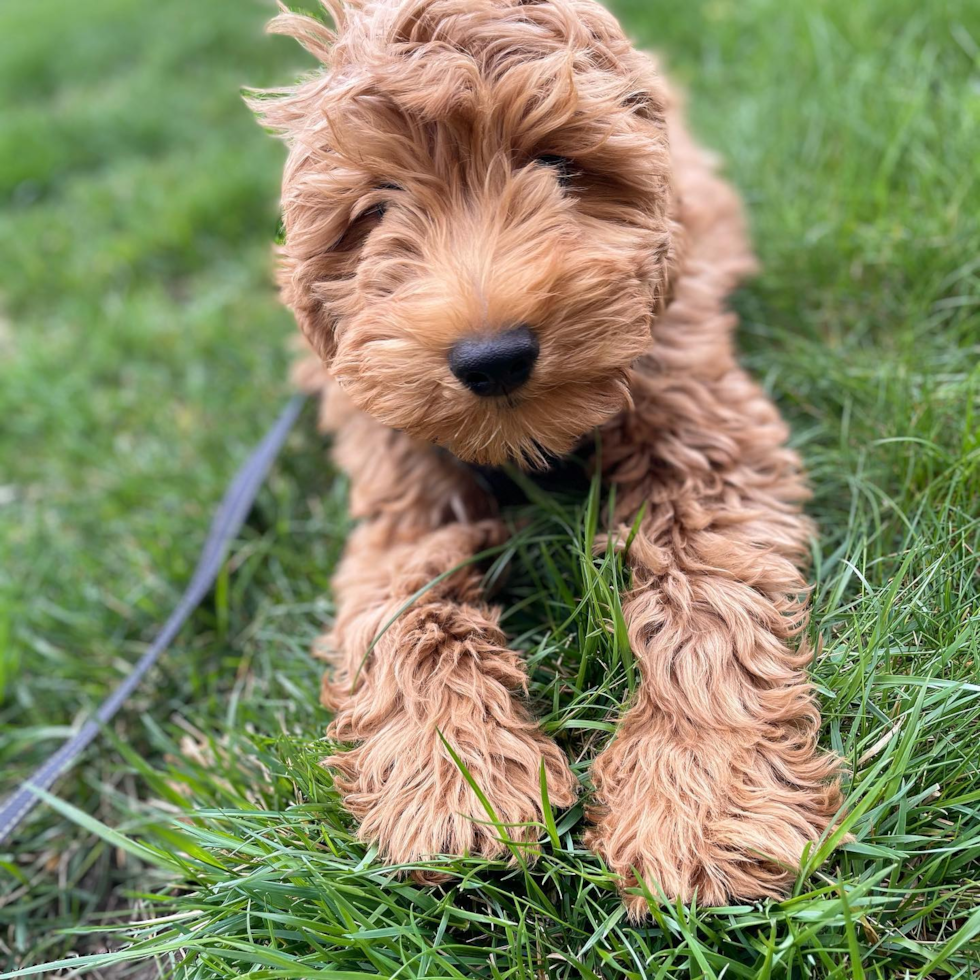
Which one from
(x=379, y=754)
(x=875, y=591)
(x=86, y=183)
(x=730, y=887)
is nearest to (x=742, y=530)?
(x=875, y=591)

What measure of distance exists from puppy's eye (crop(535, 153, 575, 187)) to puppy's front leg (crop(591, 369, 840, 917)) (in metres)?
0.67

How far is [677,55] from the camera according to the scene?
18.3 ft

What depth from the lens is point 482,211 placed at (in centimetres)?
208

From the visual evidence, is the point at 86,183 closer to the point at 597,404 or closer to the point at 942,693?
the point at 597,404

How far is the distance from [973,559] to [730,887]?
3.38 feet

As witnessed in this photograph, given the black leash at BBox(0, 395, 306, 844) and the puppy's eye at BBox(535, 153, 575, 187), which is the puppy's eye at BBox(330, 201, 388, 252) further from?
the black leash at BBox(0, 395, 306, 844)

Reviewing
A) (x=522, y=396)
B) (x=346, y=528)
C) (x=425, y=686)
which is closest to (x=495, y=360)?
(x=522, y=396)

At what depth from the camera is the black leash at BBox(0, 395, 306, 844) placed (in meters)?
2.45

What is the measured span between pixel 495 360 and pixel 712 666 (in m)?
0.84

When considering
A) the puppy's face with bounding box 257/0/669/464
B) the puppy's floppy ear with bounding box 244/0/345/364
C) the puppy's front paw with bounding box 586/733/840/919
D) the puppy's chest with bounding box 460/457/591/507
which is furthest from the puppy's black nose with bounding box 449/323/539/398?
the puppy's front paw with bounding box 586/733/840/919

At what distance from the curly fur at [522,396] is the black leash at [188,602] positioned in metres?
0.77

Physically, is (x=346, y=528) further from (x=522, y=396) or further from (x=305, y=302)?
(x=522, y=396)

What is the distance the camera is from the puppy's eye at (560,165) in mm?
2117

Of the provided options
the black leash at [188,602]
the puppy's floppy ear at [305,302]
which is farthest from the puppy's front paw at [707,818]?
the black leash at [188,602]
